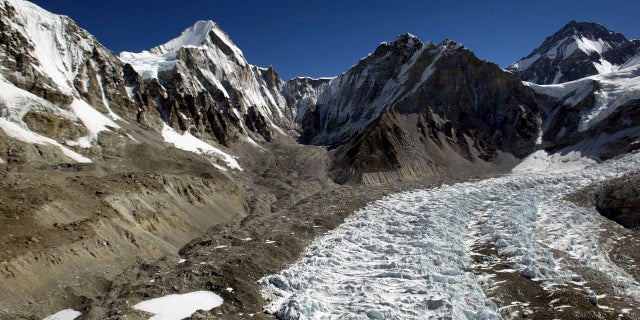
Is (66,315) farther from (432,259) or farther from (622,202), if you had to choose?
(622,202)

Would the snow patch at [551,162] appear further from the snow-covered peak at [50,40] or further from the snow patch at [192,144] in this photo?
the snow-covered peak at [50,40]

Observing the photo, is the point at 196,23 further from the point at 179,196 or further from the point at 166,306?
the point at 166,306

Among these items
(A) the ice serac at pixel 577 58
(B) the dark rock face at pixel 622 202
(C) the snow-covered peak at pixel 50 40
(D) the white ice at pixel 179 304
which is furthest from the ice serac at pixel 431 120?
(A) the ice serac at pixel 577 58

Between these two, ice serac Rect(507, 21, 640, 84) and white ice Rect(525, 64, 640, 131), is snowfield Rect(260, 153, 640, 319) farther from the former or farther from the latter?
ice serac Rect(507, 21, 640, 84)

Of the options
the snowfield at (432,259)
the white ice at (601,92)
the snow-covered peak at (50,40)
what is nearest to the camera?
the snowfield at (432,259)

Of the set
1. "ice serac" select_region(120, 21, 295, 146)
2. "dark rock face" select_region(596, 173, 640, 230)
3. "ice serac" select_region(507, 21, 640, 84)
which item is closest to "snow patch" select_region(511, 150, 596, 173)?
"dark rock face" select_region(596, 173, 640, 230)

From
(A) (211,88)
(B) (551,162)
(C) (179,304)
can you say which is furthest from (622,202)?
(A) (211,88)

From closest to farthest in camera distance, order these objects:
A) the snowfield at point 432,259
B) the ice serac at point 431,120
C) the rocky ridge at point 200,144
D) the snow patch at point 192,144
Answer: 1. the snowfield at point 432,259
2. the rocky ridge at point 200,144
3. the ice serac at point 431,120
4. the snow patch at point 192,144
